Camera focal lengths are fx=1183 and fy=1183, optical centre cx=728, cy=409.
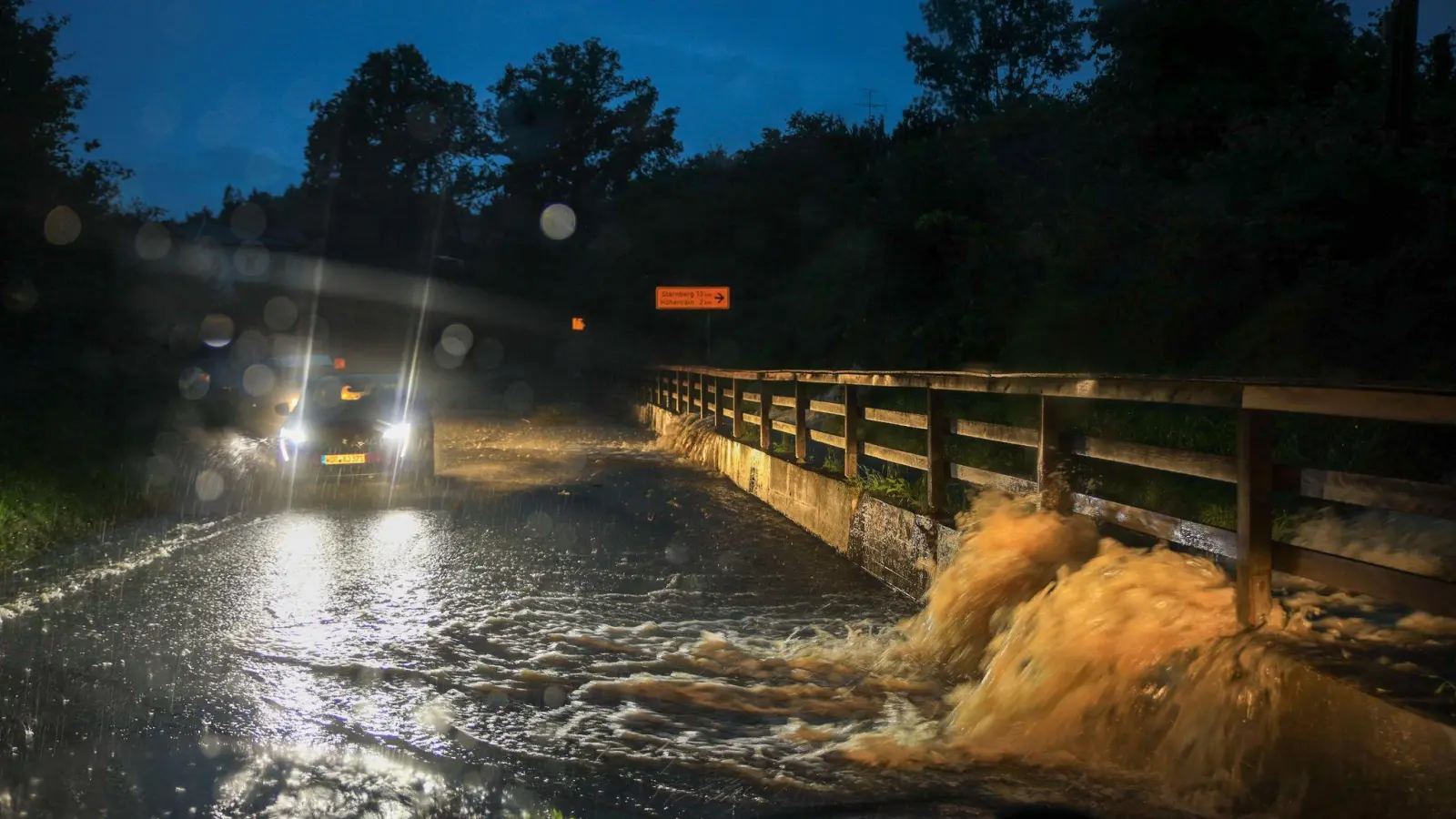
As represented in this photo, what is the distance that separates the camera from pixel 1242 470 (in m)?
5.06

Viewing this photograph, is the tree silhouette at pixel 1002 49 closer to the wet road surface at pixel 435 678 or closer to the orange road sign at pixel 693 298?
the orange road sign at pixel 693 298

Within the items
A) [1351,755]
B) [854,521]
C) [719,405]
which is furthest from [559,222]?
[1351,755]

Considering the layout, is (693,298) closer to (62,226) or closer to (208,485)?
(62,226)

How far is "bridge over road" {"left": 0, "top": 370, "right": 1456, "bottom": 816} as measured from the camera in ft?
14.0

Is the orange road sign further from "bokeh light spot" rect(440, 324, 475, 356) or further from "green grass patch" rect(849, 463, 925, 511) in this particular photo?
"green grass patch" rect(849, 463, 925, 511)

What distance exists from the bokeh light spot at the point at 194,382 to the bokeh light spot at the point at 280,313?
32.7 m

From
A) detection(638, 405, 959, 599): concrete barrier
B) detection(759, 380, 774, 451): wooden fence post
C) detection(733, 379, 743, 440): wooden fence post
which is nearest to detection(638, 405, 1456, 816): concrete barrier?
detection(638, 405, 959, 599): concrete barrier

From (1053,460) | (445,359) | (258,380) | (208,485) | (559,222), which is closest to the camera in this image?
(1053,460)

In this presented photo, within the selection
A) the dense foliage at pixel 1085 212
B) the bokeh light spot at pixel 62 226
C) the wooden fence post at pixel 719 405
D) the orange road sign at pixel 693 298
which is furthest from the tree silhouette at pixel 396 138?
the wooden fence post at pixel 719 405

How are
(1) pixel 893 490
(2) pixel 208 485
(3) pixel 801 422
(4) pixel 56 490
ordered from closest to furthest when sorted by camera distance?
1. (1) pixel 893 490
2. (4) pixel 56 490
3. (3) pixel 801 422
4. (2) pixel 208 485

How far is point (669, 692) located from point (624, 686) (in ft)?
0.80

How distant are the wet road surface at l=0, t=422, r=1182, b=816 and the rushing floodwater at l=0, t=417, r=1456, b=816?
0.9 inches

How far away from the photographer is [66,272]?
32.6 meters

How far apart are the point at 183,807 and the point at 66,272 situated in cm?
3312
